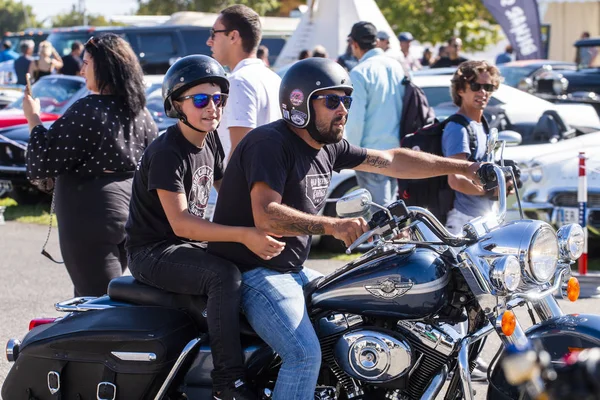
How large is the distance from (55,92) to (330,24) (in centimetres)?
710

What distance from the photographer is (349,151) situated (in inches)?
167

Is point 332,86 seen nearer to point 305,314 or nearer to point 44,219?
point 305,314

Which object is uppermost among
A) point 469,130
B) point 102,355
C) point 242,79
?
point 242,79

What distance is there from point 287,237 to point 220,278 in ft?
1.15

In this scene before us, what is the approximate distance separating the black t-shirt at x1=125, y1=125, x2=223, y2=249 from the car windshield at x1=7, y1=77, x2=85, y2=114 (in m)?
9.15

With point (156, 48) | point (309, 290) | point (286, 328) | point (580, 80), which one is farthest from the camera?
point (156, 48)

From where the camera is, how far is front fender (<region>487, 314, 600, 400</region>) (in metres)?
3.41

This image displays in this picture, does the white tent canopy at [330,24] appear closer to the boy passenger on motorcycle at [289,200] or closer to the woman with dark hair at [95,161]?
the woman with dark hair at [95,161]

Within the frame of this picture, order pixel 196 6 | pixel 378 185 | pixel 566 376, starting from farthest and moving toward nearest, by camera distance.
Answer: pixel 196 6, pixel 378 185, pixel 566 376

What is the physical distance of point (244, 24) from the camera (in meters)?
5.73

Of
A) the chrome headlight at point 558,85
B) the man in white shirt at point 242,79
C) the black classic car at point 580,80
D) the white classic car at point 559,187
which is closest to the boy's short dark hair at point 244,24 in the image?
the man in white shirt at point 242,79

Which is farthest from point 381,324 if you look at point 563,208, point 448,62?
point 448,62

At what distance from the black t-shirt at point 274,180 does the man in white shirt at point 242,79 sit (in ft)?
5.25

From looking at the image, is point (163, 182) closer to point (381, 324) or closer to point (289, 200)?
point (289, 200)
